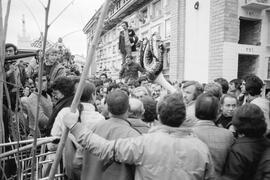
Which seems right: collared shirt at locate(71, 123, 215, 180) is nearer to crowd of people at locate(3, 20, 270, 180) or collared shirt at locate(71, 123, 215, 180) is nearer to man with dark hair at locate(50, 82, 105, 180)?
crowd of people at locate(3, 20, 270, 180)

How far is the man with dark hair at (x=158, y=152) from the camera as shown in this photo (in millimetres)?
1273

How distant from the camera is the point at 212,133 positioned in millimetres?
1733

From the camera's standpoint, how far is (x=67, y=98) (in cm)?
231

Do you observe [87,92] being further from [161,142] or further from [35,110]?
[161,142]

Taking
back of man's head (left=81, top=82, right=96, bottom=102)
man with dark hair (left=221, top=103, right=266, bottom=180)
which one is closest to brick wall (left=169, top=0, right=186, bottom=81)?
back of man's head (left=81, top=82, right=96, bottom=102)

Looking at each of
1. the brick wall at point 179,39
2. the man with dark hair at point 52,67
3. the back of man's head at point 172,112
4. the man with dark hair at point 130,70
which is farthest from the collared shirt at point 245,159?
the brick wall at point 179,39

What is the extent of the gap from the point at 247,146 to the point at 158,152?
623 millimetres

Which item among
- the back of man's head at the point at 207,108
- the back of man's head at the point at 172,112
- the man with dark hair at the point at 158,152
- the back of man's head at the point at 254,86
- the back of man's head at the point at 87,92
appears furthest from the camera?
the back of man's head at the point at 254,86

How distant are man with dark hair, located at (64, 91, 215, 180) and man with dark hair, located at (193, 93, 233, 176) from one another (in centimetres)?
33

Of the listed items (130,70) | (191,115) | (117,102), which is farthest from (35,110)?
(130,70)

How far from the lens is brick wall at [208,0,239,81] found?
616 cm

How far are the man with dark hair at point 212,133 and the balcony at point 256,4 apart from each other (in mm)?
5626

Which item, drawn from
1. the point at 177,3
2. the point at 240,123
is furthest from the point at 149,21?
the point at 240,123

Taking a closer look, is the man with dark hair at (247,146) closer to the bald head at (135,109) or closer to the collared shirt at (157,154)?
the collared shirt at (157,154)
